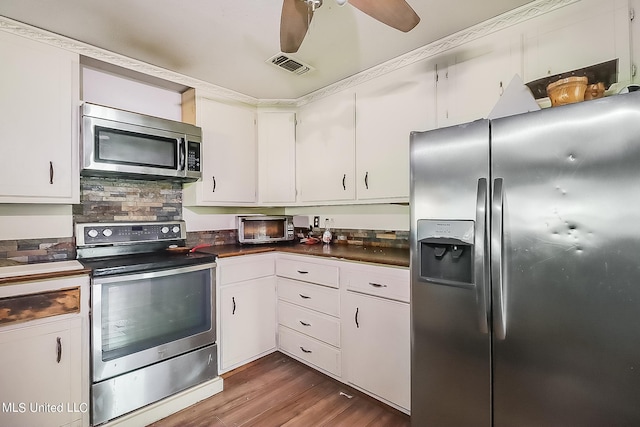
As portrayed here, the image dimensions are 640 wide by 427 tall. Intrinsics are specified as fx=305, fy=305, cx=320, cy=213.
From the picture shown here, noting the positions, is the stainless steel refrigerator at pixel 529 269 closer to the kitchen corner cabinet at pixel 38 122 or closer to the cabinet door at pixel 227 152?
the cabinet door at pixel 227 152

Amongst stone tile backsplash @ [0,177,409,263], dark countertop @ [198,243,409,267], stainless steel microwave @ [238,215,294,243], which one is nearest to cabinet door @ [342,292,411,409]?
dark countertop @ [198,243,409,267]

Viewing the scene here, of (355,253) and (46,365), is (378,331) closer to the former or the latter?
(355,253)

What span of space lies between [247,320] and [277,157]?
4.94 ft

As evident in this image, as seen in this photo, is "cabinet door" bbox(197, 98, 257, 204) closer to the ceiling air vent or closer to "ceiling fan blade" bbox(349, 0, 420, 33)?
the ceiling air vent

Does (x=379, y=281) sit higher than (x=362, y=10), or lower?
lower

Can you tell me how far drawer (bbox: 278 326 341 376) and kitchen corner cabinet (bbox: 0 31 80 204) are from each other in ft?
5.96

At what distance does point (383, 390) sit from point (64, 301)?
1.88 metres

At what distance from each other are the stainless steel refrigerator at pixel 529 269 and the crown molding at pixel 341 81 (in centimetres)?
93

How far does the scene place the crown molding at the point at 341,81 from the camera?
169 cm

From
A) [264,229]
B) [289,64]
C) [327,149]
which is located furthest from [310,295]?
[289,64]

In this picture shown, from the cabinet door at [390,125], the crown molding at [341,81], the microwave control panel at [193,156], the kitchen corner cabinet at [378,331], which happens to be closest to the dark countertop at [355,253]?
the kitchen corner cabinet at [378,331]

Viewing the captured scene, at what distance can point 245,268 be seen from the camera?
7.96 ft

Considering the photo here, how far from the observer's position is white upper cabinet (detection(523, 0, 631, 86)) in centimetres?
143

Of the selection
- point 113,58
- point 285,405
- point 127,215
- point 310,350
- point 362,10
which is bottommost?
point 285,405
